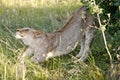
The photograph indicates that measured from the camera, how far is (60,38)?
7387 millimetres

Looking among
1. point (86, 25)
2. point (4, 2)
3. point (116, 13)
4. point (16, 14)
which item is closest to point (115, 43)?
point (116, 13)

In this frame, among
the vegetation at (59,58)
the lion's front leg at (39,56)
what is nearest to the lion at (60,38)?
the lion's front leg at (39,56)

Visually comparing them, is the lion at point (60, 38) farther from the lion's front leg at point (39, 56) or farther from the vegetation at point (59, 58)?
the vegetation at point (59, 58)

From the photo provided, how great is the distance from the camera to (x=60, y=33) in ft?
24.4

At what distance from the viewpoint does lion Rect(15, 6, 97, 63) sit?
23.6 ft

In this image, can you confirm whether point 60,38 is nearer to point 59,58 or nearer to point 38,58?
point 59,58

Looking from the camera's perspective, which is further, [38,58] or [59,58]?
[59,58]

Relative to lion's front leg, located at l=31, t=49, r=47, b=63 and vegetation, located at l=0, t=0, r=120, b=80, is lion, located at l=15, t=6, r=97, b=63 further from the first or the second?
vegetation, located at l=0, t=0, r=120, b=80

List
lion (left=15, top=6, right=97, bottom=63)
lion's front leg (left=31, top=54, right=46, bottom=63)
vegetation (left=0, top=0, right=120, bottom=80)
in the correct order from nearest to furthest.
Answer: vegetation (left=0, top=0, right=120, bottom=80) → lion's front leg (left=31, top=54, right=46, bottom=63) → lion (left=15, top=6, right=97, bottom=63)

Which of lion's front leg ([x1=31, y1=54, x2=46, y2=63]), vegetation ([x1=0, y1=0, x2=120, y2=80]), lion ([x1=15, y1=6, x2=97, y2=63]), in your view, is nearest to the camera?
vegetation ([x1=0, y1=0, x2=120, y2=80])

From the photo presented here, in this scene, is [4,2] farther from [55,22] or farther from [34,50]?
[34,50]

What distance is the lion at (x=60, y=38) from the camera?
721 centimetres

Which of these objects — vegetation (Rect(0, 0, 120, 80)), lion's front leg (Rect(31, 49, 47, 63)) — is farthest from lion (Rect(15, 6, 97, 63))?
vegetation (Rect(0, 0, 120, 80))

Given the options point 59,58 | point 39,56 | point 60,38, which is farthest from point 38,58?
point 60,38
